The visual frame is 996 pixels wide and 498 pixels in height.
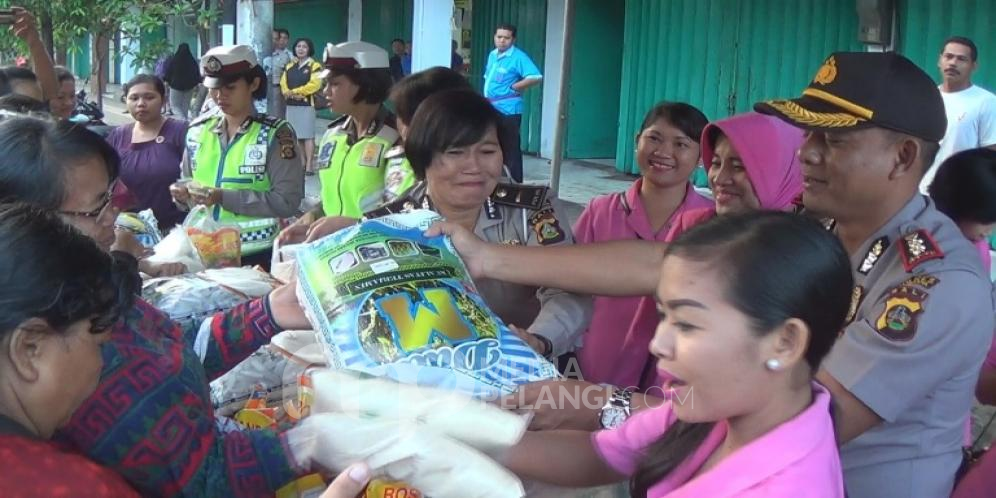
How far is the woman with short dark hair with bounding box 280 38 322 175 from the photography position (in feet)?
33.1

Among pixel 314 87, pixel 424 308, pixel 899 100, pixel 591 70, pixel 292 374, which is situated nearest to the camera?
pixel 424 308

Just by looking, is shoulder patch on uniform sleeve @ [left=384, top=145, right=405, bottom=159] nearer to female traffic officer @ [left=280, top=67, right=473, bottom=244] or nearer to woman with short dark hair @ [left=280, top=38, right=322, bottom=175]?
female traffic officer @ [left=280, top=67, right=473, bottom=244]

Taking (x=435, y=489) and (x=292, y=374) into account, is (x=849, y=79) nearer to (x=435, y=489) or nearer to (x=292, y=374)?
(x=435, y=489)

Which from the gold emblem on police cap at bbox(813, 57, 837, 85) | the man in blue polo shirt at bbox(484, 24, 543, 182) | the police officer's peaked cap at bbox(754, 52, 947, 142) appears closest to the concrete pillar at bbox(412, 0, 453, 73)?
the man in blue polo shirt at bbox(484, 24, 543, 182)

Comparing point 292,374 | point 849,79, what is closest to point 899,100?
point 849,79

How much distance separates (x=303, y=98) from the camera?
10.1 meters

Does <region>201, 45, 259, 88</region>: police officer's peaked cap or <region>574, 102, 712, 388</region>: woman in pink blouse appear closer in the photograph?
<region>574, 102, 712, 388</region>: woman in pink blouse

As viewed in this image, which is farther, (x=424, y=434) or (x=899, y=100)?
(x=899, y=100)

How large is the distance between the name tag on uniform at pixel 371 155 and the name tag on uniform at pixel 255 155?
383mm

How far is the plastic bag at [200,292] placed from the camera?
207 cm

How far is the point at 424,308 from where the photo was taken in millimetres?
1550

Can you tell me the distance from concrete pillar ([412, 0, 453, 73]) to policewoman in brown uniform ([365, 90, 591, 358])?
465cm

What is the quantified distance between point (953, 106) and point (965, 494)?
448 centimetres

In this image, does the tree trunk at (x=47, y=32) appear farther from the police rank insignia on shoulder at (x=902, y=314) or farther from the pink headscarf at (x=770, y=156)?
the police rank insignia on shoulder at (x=902, y=314)
